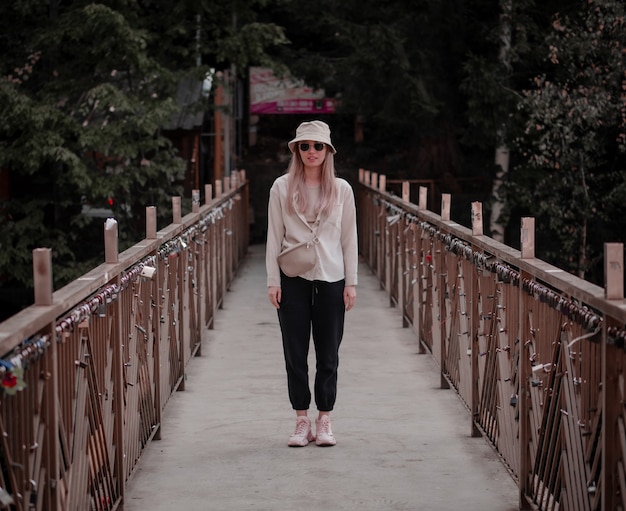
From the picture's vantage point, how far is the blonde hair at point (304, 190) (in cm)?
653

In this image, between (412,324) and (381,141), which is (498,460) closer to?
(412,324)

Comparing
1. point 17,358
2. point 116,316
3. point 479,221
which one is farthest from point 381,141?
point 17,358

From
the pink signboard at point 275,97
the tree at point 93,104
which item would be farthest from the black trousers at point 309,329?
the pink signboard at point 275,97

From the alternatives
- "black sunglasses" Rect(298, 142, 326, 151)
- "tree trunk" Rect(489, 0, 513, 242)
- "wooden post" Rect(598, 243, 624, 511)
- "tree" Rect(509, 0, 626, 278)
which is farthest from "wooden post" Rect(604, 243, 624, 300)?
"tree trunk" Rect(489, 0, 513, 242)

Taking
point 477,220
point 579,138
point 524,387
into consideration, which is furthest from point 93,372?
point 579,138

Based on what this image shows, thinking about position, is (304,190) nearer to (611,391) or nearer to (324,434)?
(324,434)

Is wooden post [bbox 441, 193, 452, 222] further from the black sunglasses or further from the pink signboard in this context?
the pink signboard

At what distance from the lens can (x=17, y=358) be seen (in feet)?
11.7

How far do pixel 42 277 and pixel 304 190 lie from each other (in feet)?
8.70

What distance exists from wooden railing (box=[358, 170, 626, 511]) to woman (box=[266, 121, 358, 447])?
2.61ft

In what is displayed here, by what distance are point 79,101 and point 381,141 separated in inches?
368

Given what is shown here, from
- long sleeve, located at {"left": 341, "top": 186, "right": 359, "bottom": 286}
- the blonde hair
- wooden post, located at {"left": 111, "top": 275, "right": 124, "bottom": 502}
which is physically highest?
the blonde hair

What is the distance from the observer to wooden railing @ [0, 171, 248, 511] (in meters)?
3.69

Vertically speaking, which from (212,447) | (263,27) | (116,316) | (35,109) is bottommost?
(212,447)
